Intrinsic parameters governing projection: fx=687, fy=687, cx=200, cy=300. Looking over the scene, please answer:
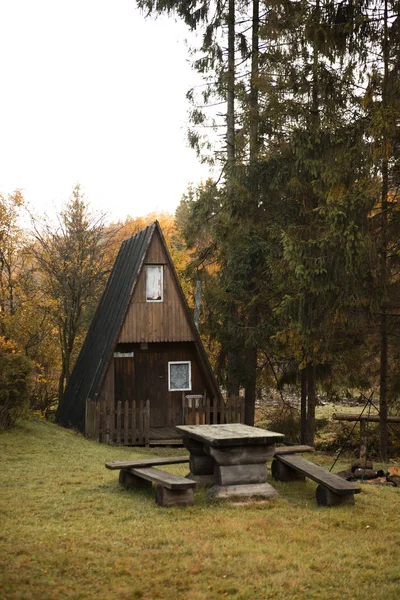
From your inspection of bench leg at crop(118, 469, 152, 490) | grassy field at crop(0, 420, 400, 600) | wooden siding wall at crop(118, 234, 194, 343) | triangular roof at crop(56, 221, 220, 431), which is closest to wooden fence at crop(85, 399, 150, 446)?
triangular roof at crop(56, 221, 220, 431)

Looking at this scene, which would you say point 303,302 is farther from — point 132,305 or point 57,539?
point 57,539

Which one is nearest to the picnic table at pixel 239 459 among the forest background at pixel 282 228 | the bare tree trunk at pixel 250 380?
the forest background at pixel 282 228

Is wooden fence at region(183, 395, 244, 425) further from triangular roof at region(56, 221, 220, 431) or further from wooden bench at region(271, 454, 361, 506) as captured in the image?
wooden bench at region(271, 454, 361, 506)

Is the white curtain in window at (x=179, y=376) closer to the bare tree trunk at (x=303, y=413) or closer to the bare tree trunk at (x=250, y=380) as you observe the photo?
the bare tree trunk at (x=250, y=380)

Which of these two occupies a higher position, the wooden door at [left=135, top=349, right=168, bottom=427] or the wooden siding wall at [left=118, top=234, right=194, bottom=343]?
the wooden siding wall at [left=118, top=234, right=194, bottom=343]

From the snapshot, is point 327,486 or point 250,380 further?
point 250,380

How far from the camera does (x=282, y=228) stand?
19.5m

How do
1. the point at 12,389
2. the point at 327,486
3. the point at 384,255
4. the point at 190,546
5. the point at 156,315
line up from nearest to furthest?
the point at 190,546 < the point at 327,486 < the point at 384,255 < the point at 12,389 < the point at 156,315

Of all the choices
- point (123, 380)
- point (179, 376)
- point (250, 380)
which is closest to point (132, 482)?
point (123, 380)

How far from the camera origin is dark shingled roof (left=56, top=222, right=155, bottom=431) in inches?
794

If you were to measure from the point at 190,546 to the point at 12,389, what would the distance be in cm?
1064

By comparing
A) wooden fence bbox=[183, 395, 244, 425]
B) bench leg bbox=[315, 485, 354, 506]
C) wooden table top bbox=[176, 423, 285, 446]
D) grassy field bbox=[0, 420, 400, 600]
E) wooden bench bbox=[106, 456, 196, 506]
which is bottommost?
grassy field bbox=[0, 420, 400, 600]

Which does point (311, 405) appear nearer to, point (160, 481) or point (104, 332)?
point (104, 332)

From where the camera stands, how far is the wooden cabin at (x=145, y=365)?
19.4 metres
